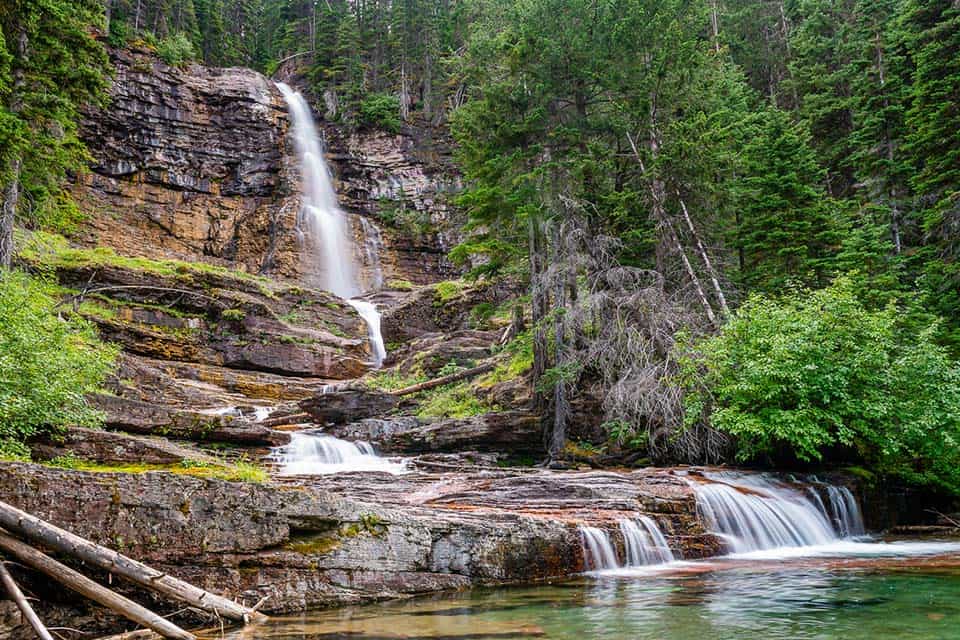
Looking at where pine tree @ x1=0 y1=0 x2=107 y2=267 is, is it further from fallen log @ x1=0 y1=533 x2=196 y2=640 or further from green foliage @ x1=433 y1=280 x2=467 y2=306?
green foliage @ x1=433 y1=280 x2=467 y2=306

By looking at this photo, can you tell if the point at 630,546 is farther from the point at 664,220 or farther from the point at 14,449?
the point at 664,220

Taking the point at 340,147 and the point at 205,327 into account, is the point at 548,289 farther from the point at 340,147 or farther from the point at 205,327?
the point at 340,147

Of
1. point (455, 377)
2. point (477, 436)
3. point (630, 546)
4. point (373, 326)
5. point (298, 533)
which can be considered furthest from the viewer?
point (373, 326)

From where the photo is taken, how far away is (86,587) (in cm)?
535

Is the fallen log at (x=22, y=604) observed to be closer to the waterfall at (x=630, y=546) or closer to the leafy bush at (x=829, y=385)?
the waterfall at (x=630, y=546)

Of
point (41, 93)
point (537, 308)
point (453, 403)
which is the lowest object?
point (453, 403)

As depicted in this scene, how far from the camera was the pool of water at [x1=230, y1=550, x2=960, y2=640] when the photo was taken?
5461 mm

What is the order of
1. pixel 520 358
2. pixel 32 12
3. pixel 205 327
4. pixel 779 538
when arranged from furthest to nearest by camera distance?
pixel 205 327 < pixel 520 358 < pixel 32 12 < pixel 779 538

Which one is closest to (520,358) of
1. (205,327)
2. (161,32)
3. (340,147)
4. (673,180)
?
(673,180)

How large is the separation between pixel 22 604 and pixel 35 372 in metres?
5.12

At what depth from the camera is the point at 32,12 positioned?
48.8ft

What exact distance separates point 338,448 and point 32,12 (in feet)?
43.3

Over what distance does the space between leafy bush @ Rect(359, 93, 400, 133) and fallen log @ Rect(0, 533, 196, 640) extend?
1762 inches

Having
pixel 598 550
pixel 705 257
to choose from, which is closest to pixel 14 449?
pixel 598 550
